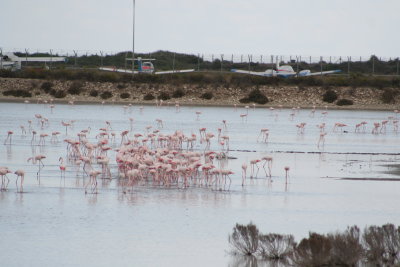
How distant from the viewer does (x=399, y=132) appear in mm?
43188

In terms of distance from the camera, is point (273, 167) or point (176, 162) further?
point (273, 167)

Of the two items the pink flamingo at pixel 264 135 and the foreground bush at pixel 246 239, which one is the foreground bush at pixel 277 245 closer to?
the foreground bush at pixel 246 239

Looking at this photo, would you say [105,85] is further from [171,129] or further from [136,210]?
[136,210]

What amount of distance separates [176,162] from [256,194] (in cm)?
220

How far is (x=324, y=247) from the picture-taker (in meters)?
12.1

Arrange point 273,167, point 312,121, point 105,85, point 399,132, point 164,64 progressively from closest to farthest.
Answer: point 273,167 → point 399,132 → point 312,121 → point 105,85 → point 164,64

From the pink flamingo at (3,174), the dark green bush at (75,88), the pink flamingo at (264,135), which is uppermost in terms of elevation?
the dark green bush at (75,88)

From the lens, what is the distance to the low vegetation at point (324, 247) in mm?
12148

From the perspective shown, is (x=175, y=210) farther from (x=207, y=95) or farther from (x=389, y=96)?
(x=389, y=96)

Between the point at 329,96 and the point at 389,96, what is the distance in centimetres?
507

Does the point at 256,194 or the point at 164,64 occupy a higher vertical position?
the point at 164,64

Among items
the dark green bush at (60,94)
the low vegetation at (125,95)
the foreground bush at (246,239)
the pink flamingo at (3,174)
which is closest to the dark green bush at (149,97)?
the low vegetation at (125,95)

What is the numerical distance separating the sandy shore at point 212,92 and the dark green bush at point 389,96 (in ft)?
1.19

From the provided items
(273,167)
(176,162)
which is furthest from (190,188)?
(273,167)
